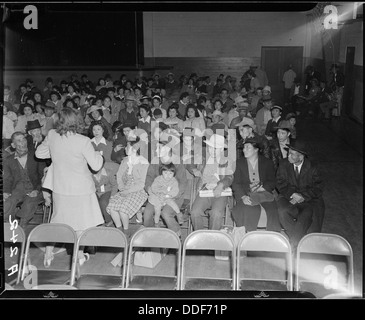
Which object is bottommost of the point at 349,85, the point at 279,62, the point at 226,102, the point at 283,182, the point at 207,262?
the point at 207,262

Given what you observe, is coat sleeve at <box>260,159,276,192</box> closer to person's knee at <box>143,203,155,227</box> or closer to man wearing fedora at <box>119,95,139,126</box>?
person's knee at <box>143,203,155,227</box>

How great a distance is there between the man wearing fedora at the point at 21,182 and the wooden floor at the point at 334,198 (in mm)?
403

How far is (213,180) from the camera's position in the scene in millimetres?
4762

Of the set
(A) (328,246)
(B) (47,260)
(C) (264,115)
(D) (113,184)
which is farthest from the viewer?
(C) (264,115)

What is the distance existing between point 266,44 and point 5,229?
37.6 feet

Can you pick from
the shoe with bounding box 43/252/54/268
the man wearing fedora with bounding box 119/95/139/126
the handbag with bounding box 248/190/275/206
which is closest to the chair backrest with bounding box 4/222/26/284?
the shoe with bounding box 43/252/54/268

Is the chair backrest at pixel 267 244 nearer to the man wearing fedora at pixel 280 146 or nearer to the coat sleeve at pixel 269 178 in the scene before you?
the coat sleeve at pixel 269 178

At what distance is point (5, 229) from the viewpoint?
3.98 metres

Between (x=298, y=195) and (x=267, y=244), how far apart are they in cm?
99

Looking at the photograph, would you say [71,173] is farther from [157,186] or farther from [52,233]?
[157,186]

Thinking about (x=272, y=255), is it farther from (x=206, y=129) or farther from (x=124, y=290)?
(x=206, y=129)

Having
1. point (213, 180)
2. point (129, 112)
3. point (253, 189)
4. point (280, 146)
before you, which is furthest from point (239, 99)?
point (253, 189)

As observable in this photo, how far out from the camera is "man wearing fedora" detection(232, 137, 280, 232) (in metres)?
4.43

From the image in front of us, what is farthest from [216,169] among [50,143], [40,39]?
[40,39]
